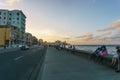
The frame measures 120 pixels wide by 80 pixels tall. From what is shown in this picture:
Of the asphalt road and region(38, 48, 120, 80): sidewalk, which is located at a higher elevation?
region(38, 48, 120, 80): sidewalk

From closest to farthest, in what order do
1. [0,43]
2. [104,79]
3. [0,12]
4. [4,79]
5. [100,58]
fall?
[104,79]
[4,79]
[100,58]
[0,43]
[0,12]

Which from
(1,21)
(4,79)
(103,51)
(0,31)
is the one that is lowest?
(4,79)

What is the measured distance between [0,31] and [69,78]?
11346 cm

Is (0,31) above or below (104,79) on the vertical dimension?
above

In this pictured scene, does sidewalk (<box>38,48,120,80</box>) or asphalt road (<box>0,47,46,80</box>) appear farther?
asphalt road (<box>0,47,46,80</box>)

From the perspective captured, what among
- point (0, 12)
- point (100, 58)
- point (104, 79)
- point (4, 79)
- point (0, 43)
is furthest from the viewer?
point (0, 12)

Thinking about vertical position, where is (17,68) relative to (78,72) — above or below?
below

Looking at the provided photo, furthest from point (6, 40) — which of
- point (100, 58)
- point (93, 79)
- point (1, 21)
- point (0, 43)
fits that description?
point (93, 79)

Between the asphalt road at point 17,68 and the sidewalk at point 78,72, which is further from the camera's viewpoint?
the asphalt road at point 17,68

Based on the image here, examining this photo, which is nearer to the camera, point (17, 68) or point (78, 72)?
point (78, 72)

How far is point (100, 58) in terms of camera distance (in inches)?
709

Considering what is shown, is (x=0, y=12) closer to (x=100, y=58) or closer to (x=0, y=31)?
(x=0, y=31)

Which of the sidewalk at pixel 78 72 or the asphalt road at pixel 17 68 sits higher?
the sidewalk at pixel 78 72

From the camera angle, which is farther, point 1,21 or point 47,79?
point 1,21
